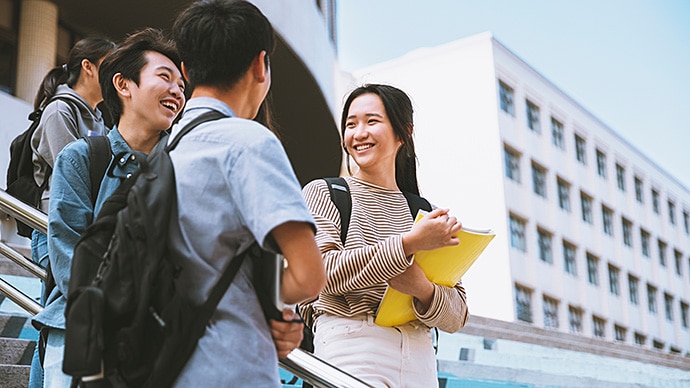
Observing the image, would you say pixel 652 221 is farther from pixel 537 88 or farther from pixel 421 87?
pixel 421 87

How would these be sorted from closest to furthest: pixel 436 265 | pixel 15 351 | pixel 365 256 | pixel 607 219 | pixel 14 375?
pixel 365 256 → pixel 436 265 → pixel 14 375 → pixel 15 351 → pixel 607 219

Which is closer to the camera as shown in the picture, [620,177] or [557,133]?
[557,133]

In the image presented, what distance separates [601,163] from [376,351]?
1893 inches

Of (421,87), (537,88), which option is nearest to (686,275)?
(537,88)

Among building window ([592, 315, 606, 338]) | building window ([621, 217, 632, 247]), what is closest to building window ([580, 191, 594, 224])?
building window ([621, 217, 632, 247])

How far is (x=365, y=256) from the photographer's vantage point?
3410 millimetres

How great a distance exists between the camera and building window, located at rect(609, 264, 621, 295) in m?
48.3

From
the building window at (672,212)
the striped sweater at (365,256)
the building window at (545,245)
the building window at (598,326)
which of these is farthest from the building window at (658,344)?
the striped sweater at (365,256)

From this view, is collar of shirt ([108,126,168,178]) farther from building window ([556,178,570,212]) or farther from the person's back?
building window ([556,178,570,212])

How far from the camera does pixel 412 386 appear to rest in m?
3.45

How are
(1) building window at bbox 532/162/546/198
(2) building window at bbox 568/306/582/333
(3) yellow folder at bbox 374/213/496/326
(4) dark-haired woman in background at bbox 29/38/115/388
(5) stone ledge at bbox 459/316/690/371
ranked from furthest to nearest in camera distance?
(2) building window at bbox 568/306/582/333 → (1) building window at bbox 532/162/546/198 → (5) stone ledge at bbox 459/316/690/371 → (4) dark-haired woman in background at bbox 29/38/115/388 → (3) yellow folder at bbox 374/213/496/326

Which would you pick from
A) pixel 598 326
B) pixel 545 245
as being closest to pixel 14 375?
pixel 545 245

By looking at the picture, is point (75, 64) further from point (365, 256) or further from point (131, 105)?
point (365, 256)

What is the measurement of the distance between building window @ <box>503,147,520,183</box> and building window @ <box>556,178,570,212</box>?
409 centimetres
